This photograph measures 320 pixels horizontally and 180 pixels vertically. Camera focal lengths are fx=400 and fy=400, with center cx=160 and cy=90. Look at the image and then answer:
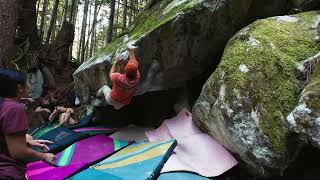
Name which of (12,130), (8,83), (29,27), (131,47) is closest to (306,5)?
(131,47)

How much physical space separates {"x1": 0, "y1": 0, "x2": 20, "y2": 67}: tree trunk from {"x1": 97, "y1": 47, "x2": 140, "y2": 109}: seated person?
1992 millimetres

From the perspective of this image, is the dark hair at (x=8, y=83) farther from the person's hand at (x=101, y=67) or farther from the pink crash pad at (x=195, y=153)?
the person's hand at (x=101, y=67)

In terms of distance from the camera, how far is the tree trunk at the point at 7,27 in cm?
715

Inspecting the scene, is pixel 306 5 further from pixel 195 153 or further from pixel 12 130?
pixel 12 130

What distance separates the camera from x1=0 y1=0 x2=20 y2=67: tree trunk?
281 inches

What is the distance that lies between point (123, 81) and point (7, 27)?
2.53 m

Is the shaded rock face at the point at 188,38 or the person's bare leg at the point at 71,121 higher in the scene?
the shaded rock face at the point at 188,38

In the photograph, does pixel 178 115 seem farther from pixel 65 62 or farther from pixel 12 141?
pixel 65 62

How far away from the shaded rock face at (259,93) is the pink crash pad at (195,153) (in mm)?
146

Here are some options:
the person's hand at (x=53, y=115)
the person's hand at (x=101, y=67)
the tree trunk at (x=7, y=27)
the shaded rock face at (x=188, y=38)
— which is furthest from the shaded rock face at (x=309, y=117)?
the person's hand at (x=53, y=115)

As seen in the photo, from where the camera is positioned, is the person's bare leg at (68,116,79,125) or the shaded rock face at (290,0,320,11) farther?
the person's bare leg at (68,116,79,125)

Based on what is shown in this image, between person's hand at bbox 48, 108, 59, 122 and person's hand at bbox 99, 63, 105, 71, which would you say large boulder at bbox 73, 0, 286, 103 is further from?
person's hand at bbox 48, 108, 59, 122

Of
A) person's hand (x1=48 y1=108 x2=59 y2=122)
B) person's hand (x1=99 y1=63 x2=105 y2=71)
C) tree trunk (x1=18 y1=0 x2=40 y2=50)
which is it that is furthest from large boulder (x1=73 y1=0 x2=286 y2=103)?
tree trunk (x1=18 y1=0 x2=40 y2=50)

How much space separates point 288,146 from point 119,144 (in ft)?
9.73
